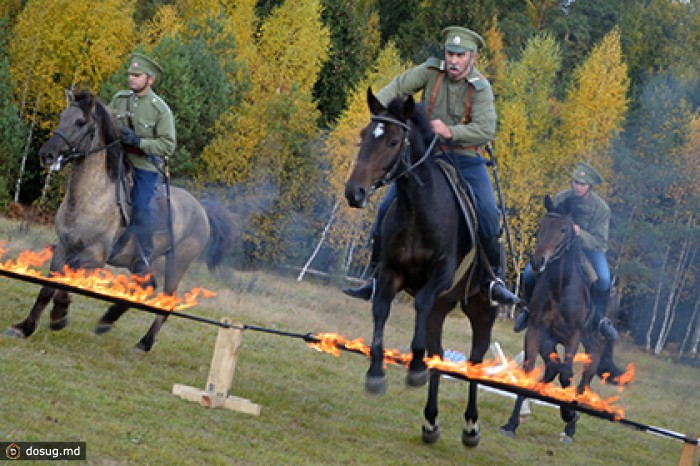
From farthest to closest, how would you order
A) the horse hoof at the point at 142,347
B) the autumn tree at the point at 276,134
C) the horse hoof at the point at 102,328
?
the autumn tree at the point at 276,134 < the horse hoof at the point at 142,347 < the horse hoof at the point at 102,328

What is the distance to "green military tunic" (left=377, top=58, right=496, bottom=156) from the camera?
9.83 meters

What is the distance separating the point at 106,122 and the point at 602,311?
25.0 feet

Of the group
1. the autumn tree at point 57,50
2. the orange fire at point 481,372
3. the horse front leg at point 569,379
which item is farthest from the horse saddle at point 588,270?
the autumn tree at point 57,50

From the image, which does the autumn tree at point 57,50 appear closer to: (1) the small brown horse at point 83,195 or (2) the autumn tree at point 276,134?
(2) the autumn tree at point 276,134

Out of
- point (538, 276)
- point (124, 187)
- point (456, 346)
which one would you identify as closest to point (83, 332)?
point (124, 187)

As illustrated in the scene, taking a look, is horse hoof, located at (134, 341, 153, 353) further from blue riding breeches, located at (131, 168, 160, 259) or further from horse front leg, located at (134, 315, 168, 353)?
blue riding breeches, located at (131, 168, 160, 259)

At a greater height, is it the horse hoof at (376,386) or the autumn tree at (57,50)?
the autumn tree at (57,50)

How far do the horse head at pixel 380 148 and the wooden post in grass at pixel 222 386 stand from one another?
2879 millimetres

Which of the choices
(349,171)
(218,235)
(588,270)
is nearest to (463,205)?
(588,270)

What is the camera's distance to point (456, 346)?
22.8 metres

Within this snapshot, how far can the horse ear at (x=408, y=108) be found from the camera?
883 cm

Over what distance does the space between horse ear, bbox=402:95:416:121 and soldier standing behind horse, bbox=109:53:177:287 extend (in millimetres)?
4133

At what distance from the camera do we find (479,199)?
9.97 meters

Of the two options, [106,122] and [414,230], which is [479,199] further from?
[106,122]
